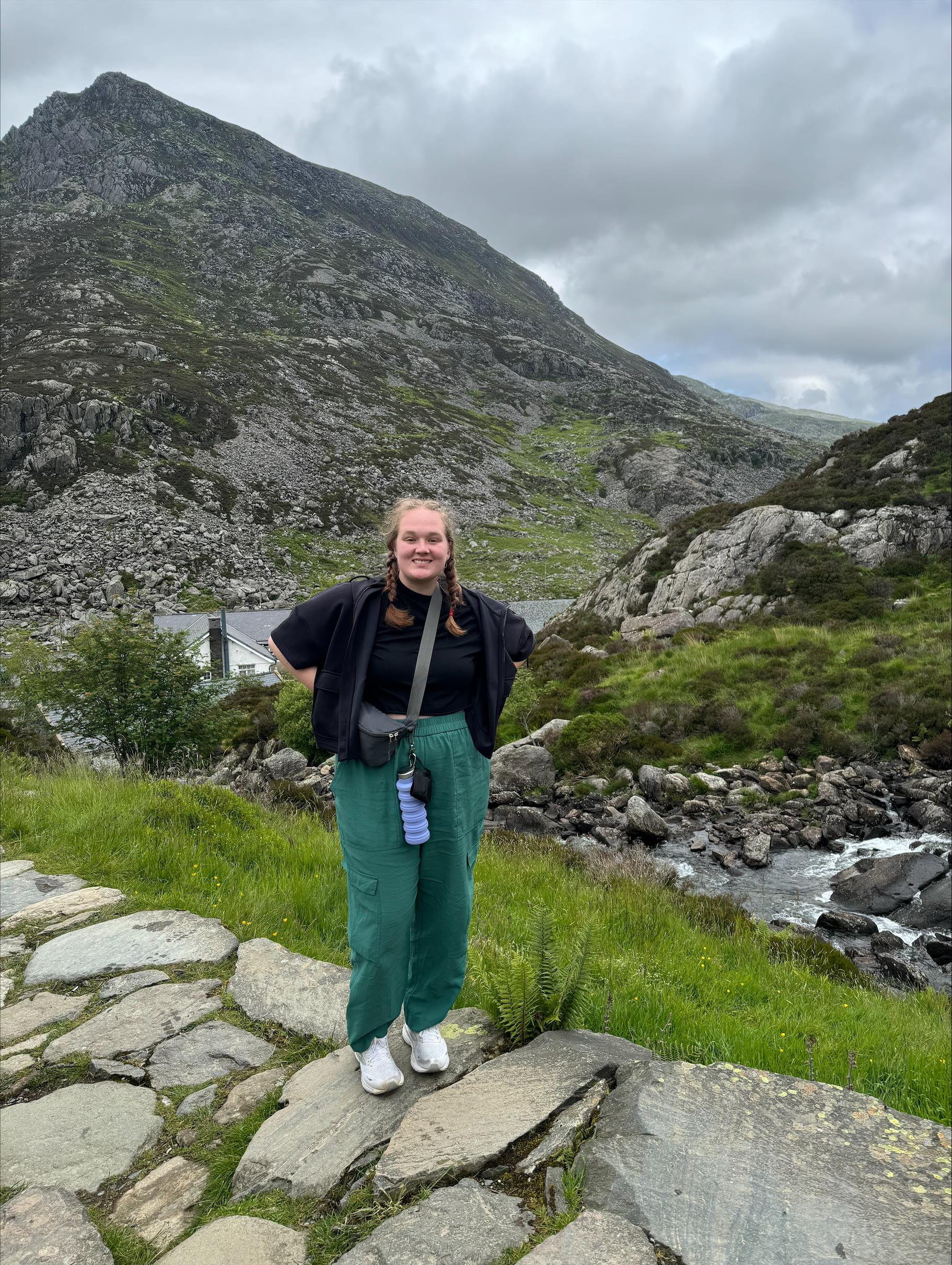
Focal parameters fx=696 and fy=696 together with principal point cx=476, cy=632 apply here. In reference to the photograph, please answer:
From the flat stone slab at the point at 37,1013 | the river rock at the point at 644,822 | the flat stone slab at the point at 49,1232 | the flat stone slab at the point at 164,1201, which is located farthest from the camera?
the river rock at the point at 644,822

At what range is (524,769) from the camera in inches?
651

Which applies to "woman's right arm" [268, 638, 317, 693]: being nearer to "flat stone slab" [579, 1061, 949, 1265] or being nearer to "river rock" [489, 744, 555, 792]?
"flat stone slab" [579, 1061, 949, 1265]

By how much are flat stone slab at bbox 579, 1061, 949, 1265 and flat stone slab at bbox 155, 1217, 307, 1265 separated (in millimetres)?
993

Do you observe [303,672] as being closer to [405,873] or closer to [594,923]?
[405,873]

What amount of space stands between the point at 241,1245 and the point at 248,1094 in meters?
0.97

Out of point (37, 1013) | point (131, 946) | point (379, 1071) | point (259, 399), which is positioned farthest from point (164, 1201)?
point (259, 399)

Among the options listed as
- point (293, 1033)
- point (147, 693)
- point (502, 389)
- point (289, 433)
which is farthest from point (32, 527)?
point (502, 389)

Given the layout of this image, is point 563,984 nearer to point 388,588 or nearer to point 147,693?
point 388,588

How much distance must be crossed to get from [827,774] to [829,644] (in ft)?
18.2

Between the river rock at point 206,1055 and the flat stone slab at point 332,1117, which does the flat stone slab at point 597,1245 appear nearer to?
the flat stone slab at point 332,1117

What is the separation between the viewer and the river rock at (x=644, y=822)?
13.1 metres

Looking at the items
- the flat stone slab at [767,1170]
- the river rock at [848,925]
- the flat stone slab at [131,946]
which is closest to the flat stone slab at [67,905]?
the flat stone slab at [131,946]

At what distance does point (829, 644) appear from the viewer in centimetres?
1878

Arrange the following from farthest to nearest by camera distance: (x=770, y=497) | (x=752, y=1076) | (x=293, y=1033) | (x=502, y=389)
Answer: (x=502, y=389) < (x=770, y=497) < (x=293, y=1033) < (x=752, y=1076)
